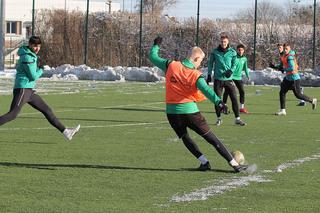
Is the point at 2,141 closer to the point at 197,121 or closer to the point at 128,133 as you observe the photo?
the point at 128,133

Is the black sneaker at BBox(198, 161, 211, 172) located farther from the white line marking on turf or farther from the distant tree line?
the distant tree line

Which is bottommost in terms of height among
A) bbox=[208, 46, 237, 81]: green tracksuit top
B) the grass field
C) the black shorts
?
the grass field

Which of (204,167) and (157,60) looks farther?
(157,60)

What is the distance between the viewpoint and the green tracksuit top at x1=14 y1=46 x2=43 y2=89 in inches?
603

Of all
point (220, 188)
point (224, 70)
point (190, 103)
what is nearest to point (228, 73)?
point (224, 70)

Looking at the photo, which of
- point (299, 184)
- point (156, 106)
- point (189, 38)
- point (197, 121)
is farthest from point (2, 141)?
point (189, 38)

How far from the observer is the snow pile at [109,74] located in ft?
156

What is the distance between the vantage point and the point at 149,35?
56.1 m

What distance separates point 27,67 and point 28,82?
1.33 feet

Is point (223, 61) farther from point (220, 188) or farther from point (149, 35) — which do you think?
point (149, 35)

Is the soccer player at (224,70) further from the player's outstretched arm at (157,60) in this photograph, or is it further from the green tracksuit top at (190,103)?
the green tracksuit top at (190,103)

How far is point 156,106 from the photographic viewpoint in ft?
91.7

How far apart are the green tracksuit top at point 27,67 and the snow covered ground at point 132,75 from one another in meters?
30.6

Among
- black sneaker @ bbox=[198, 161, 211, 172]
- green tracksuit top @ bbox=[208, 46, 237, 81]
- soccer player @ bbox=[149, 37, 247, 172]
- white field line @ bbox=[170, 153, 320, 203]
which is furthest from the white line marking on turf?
green tracksuit top @ bbox=[208, 46, 237, 81]
